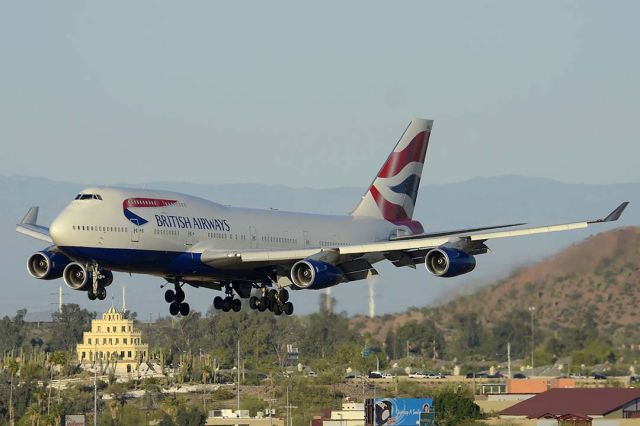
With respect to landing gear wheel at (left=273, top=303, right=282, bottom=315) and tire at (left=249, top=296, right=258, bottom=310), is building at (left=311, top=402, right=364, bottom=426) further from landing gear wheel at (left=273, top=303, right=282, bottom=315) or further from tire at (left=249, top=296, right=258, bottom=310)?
landing gear wheel at (left=273, top=303, right=282, bottom=315)

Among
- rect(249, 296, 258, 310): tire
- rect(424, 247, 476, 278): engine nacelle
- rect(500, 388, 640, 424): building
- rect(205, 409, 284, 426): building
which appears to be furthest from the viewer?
rect(205, 409, 284, 426): building

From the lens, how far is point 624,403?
124 m

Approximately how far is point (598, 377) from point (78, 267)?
3324 inches

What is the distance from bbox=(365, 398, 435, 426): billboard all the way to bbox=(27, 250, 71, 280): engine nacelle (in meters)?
53.7

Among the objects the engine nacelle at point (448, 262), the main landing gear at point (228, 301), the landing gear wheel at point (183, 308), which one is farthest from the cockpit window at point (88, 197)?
the engine nacelle at point (448, 262)

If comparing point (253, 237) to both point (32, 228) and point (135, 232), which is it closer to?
point (135, 232)

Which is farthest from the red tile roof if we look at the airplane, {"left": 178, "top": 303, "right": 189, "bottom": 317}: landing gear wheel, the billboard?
{"left": 178, "top": 303, "right": 189, "bottom": 317}: landing gear wheel

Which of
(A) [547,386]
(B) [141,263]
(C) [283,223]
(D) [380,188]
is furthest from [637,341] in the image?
(B) [141,263]

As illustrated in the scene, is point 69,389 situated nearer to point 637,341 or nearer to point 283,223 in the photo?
point 637,341

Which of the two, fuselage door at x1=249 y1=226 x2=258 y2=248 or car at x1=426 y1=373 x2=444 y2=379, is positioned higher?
fuselage door at x1=249 y1=226 x2=258 y2=248

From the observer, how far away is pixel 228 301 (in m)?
82.7

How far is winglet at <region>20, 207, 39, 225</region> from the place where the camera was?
3308 inches

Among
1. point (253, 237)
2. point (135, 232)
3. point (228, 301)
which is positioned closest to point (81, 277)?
point (135, 232)

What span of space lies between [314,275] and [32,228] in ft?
55.6
